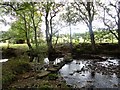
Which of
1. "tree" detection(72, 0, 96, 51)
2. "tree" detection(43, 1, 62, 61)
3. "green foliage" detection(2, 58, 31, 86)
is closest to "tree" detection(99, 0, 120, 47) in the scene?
"tree" detection(72, 0, 96, 51)

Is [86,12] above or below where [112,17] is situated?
above

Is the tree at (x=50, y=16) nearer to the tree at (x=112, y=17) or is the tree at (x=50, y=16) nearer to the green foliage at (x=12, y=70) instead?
the tree at (x=112, y=17)

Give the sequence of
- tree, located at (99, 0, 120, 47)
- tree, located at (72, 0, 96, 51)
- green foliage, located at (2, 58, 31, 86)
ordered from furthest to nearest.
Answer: tree, located at (72, 0, 96, 51) < tree, located at (99, 0, 120, 47) < green foliage, located at (2, 58, 31, 86)

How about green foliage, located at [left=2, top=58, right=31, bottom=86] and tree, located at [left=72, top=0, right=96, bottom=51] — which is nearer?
green foliage, located at [left=2, top=58, right=31, bottom=86]

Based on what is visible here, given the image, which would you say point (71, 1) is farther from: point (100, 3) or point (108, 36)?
point (108, 36)

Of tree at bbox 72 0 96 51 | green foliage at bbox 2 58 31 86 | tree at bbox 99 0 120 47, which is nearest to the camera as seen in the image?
green foliage at bbox 2 58 31 86

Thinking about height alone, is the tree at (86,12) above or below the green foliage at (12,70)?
above

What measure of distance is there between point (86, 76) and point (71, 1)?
317 inches

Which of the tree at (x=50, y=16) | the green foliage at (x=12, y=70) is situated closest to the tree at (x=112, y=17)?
the tree at (x=50, y=16)

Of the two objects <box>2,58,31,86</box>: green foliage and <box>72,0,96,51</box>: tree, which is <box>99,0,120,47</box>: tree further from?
<box>2,58,31,86</box>: green foliage

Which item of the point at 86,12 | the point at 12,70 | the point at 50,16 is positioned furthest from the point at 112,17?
the point at 12,70

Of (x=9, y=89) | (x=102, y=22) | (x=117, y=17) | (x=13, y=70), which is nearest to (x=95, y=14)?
(x=102, y=22)

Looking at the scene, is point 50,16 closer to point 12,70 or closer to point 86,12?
point 86,12

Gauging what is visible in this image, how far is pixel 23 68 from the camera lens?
22.8 ft
